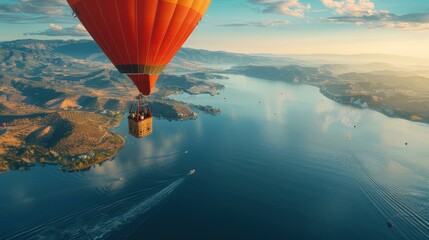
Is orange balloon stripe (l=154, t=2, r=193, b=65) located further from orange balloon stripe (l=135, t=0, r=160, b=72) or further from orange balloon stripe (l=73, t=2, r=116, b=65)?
orange balloon stripe (l=73, t=2, r=116, b=65)

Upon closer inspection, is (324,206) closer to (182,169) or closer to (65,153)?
(182,169)

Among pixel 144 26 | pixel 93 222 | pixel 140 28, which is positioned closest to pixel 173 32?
pixel 144 26

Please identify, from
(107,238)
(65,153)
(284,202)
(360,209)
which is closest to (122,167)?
(65,153)

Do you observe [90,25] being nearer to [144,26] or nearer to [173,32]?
[144,26]

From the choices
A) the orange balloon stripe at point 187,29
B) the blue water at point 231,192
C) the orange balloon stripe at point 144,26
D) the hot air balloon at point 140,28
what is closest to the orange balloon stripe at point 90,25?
the hot air balloon at point 140,28

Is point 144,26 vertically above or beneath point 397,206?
above

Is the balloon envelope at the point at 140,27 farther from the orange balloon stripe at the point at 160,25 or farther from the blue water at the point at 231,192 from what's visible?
the blue water at the point at 231,192
